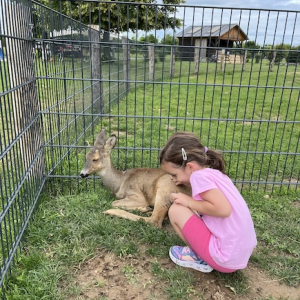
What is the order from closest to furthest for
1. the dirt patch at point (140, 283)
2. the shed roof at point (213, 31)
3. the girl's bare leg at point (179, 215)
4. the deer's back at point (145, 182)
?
the dirt patch at point (140, 283) → the girl's bare leg at point (179, 215) → the shed roof at point (213, 31) → the deer's back at point (145, 182)

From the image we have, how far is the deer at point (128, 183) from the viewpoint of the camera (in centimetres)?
443

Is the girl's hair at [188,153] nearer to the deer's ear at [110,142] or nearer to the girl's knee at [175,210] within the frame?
the girl's knee at [175,210]

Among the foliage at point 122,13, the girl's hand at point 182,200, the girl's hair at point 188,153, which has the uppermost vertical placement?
the foliage at point 122,13

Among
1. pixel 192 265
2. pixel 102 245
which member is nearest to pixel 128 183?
pixel 102 245

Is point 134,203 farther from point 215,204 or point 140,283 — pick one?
point 215,204

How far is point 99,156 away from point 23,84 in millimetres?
1568

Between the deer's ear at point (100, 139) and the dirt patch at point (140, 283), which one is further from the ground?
the deer's ear at point (100, 139)

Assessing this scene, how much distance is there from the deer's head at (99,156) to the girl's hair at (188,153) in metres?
1.67

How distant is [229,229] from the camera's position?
307cm

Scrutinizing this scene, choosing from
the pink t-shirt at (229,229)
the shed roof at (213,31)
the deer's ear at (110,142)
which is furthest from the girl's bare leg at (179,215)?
the shed roof at (213,31)

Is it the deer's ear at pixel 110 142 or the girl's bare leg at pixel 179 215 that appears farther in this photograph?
the deer's ear at pixel 110 142

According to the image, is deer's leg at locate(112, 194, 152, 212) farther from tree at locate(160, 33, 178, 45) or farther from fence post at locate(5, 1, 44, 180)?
tree at locate(160, 33, 178, 45)

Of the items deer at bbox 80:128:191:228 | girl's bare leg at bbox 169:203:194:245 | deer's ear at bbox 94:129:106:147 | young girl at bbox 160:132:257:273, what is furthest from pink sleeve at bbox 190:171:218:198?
deer's ear at bbox 94:129:106:147

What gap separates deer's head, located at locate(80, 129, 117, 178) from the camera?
15.7 ft
